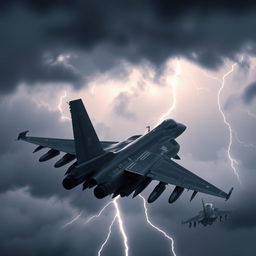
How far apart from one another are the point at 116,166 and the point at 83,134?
5710mm

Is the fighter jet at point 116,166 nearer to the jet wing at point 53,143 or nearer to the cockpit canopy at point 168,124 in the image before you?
the jet wing at point 53,143

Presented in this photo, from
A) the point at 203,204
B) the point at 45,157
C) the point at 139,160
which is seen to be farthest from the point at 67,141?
the point at 203,204

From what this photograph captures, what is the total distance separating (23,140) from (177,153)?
20452 millimetres

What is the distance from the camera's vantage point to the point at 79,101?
28.6m

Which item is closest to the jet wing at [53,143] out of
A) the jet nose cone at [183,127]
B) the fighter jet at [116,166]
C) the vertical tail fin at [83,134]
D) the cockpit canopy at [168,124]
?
the fighter jet at [116,166]

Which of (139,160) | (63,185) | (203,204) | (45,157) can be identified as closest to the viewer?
(63,185)

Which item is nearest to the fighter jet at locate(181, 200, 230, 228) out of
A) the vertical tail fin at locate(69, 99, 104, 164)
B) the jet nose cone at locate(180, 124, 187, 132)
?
the jet nose cone at locate(180, 124, 187, 132)

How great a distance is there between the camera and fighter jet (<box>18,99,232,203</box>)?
29.9 m

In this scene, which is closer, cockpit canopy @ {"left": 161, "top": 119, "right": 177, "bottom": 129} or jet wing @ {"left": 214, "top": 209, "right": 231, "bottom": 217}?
cockpit canopy @ {"left": 161, "top": 119, "right": 177, "bottom": 129}

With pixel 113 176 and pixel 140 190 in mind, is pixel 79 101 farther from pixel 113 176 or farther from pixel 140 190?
pixel 140 190

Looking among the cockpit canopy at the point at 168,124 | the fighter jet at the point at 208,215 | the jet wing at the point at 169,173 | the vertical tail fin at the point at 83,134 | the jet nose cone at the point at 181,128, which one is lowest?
the vertical tail fin at the point at 83,134

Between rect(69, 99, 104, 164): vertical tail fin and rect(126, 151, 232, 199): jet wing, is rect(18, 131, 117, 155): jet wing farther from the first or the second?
rect(69, 99, 104, 164): vertical tail fin

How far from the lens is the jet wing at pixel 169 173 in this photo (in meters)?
31.5

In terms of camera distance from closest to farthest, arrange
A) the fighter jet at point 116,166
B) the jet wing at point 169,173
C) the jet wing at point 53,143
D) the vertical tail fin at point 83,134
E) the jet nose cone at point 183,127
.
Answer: the vertical tail fin at point 83,134, the fighter jet at point 116,166, the jet wing at point 169,173, the jet wing at point 53,143, the jet nose cone at point 183,127
